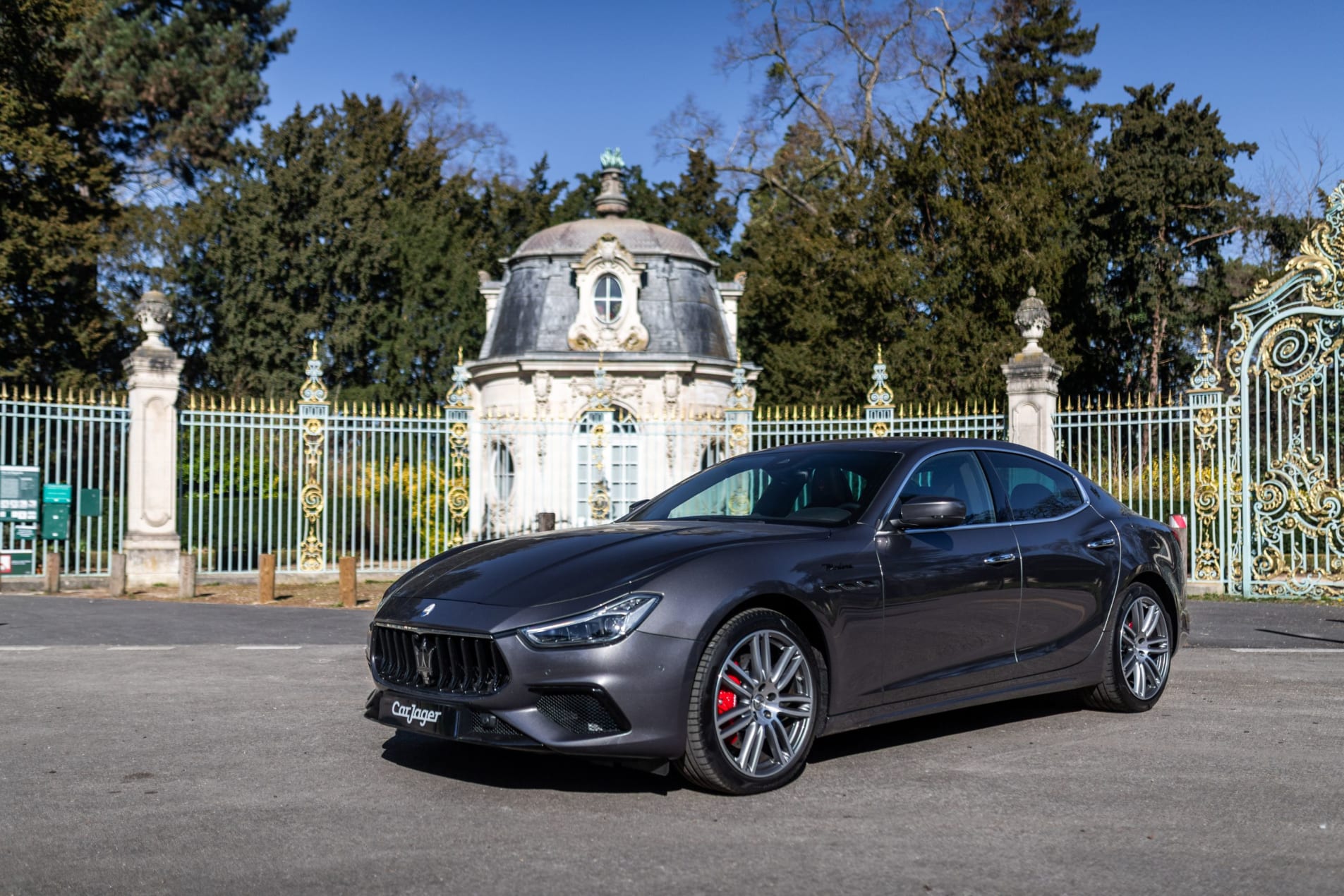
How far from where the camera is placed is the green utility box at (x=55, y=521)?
1727 centimetres

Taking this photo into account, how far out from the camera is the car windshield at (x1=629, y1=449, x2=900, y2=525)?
243 inches

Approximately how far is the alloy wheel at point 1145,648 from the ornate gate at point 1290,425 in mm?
8898

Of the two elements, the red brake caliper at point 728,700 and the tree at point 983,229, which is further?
the tree at point 983,229

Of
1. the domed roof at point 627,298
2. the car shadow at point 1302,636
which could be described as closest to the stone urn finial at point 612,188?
the domed roof at point 627,298

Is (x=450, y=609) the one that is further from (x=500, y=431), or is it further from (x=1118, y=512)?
(x=500, y=431)

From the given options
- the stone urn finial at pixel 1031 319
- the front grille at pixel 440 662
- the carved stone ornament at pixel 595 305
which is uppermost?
the carved stone ornament at pixel 595 305

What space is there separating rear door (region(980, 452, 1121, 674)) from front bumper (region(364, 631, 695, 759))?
2259 millimetres

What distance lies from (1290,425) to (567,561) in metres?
12.7

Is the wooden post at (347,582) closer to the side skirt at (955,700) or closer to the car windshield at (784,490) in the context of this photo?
the car windshield at (784,490)

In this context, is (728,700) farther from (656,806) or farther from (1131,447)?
(1131,447)

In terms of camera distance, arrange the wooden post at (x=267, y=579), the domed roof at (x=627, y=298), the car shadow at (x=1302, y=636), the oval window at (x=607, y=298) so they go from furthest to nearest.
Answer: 1. the domed roof at (x=627, y=298)
2. the oval window at (x=607, y=298)
3. the wooden post at (x=267, y=579)
4. the car shadow at (x=1302, y=636)

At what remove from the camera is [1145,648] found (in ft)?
23.9

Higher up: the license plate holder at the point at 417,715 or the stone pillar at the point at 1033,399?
the stone pillar at the point at 1033,399

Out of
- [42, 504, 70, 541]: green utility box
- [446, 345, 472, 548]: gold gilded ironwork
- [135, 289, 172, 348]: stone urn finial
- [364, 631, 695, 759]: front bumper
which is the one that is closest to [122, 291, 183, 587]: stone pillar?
[135, 289, 172, 348]: stone urn finial
